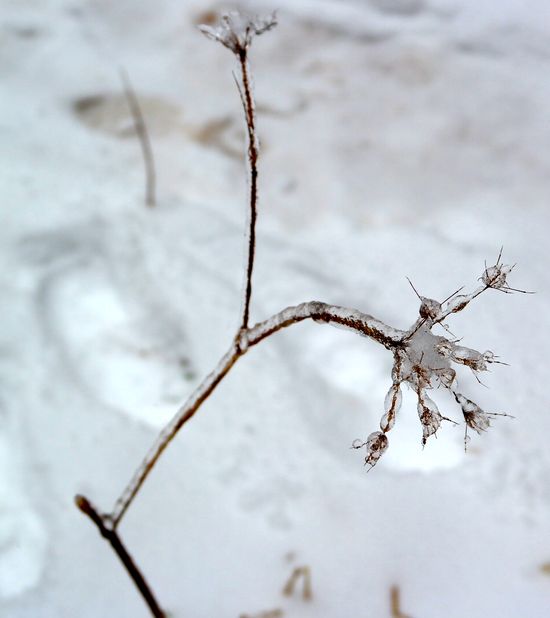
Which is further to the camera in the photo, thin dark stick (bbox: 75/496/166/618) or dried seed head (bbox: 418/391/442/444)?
thin dark stick (bbox: 75/496/166/618)

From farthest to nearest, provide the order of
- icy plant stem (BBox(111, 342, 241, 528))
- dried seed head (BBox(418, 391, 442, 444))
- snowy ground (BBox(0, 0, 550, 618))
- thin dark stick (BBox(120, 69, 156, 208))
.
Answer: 1. thin dark stick (BBox(120, 69, 156, 208))
2. snowy ground (BBox(0, 0, 550, 618))
3. icy plant stem (BBox(111, 342, 241, 528))
4. dried seed head (BBox(418, 391, 442, 444))

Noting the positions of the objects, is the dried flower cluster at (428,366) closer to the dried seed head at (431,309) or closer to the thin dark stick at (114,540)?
the dried seed head at (431,309)

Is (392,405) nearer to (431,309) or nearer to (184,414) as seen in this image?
(431,309)

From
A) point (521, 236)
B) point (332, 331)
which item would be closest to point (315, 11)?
point (521, 236)

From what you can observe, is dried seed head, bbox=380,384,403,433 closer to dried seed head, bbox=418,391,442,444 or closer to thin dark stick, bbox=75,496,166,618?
dried seed head, bbox=418,391,442,444

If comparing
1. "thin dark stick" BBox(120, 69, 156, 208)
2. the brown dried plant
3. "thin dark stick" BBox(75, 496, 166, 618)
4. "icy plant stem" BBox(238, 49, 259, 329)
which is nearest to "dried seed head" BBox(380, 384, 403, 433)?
the brown dried plant

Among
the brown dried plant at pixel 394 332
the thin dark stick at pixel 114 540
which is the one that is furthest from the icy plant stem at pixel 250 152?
the thin dark stick at pixel 114 540
